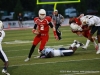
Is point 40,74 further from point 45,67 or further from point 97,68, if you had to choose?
point 97,68

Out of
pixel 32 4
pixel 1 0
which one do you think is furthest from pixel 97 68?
pixel 32 4

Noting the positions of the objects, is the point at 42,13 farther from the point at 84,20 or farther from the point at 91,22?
the point at 91,22

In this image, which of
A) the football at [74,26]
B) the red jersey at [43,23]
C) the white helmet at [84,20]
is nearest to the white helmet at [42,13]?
the red jersey at [43,23]

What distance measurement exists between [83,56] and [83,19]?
1418 millimetres

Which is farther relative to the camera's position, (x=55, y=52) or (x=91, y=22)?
(x=91, y=22)

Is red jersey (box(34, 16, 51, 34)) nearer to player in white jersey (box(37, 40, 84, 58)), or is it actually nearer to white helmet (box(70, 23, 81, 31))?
player in white jersey (box(37, 40, 84, 58))

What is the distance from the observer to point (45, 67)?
33.7ft

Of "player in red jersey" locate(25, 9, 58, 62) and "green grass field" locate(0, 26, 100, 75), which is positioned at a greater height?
"player in red jersey" locate(25, 9, 58, 62)

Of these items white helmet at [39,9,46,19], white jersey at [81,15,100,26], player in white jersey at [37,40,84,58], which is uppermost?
white helmet at [39,9,46,19]

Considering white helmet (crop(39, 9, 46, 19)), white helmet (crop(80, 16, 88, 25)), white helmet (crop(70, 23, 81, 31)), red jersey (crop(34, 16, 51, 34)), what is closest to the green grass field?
white helmet (crop(70, 23, 81, 31))

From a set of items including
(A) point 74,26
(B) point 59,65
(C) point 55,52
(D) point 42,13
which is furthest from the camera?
Result: (A) point 74,26

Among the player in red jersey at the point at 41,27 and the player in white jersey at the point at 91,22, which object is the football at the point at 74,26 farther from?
the player in red jersey at the point at 41,27

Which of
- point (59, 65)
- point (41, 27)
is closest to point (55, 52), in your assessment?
point (41, 27)

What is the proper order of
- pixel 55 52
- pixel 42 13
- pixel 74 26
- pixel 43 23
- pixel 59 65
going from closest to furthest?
pixel 59 65 < pixel 42 13 < pixel 43 23 < pixel 55 52 < pixel 74 26
